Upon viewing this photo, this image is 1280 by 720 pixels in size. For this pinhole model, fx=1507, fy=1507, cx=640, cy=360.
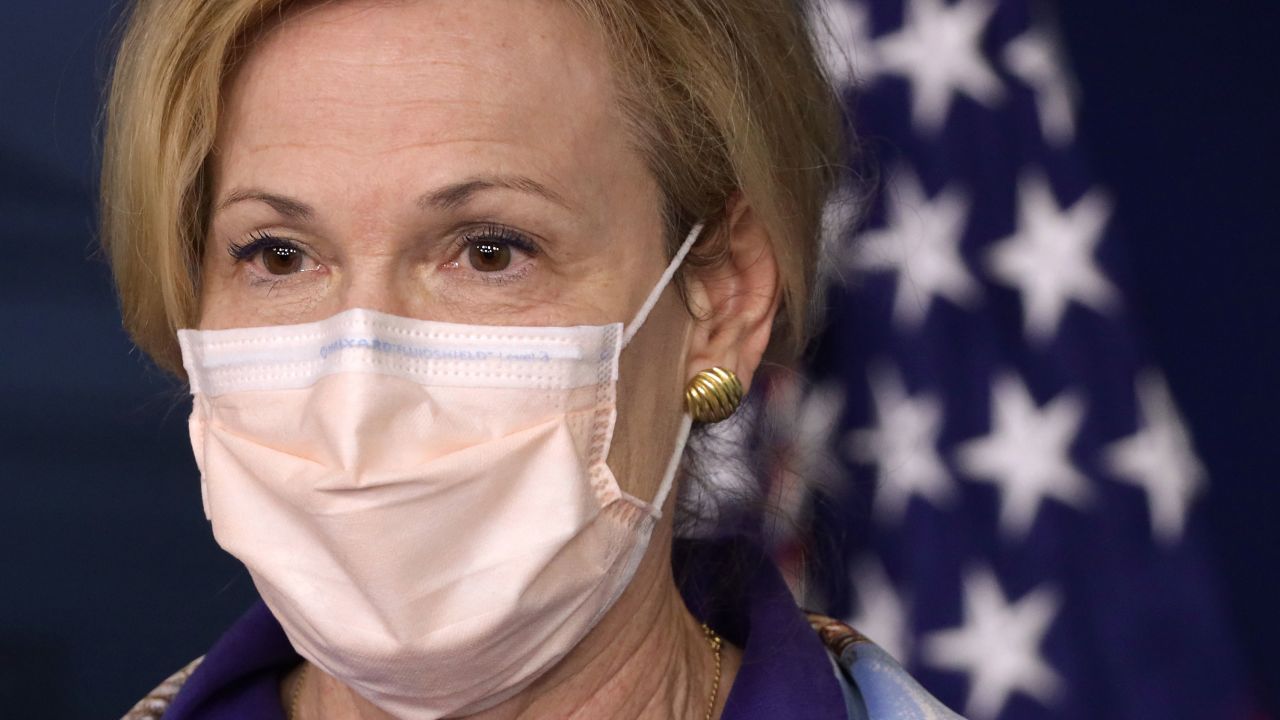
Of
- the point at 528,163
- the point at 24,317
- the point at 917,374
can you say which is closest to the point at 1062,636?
the point at 917,374

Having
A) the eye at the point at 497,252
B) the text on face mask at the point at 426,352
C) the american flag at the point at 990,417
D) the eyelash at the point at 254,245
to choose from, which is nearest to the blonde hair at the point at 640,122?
the eyelash at the point at 254,245

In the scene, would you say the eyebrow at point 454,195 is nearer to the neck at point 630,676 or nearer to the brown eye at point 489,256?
the brown eye at point 489,256

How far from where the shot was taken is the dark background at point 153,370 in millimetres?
3123

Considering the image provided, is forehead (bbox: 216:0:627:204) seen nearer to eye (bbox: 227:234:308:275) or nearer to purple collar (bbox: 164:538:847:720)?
eye (bbox: 227:234:308:275)

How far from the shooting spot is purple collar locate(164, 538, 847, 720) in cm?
231

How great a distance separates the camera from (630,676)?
7.57 feet

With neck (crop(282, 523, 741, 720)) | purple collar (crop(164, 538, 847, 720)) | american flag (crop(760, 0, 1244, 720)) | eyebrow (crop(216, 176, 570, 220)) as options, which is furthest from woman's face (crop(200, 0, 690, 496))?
american flag (crop(760, 0, 1244, 720))

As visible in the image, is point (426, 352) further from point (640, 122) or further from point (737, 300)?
point (737, 300)

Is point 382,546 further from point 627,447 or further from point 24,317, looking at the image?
point 24,317

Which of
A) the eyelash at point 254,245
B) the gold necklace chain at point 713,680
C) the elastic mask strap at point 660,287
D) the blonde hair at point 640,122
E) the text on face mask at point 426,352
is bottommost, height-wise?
the gold necklace chain at point 713,680

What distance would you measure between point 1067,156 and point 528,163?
1.70 meters

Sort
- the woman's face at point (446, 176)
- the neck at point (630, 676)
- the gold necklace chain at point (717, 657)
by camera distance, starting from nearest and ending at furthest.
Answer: the woman's face at point (446, 176), the neck at point (630, 676), the gold necklace chain at point (717, 657)

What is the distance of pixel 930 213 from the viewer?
3.31 m

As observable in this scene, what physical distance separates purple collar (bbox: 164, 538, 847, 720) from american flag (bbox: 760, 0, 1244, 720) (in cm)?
49
